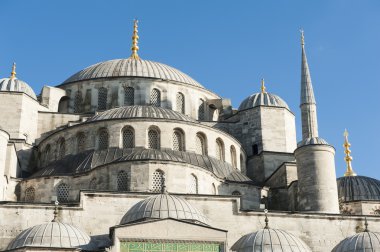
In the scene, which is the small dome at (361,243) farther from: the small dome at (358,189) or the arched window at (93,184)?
the arched window at (93,184)

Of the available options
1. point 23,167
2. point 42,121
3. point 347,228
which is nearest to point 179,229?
point 347,228

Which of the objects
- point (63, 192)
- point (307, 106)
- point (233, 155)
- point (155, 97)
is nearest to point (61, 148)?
point (63, 192)

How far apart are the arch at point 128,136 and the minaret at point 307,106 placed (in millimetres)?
6755

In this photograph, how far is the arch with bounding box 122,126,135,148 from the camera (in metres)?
29.9

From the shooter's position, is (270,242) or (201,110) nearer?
(270,242)

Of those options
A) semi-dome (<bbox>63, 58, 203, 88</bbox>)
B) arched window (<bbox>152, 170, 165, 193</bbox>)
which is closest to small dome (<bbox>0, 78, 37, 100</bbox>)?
semi-dome (<bbox>63, 58, 203, 88</bbox>)

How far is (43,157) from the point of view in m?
32.2

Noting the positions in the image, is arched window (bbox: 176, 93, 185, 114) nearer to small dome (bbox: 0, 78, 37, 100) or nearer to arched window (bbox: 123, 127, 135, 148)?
small dome (bbox: 0, 78, 37, 100)

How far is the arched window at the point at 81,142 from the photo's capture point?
100ft

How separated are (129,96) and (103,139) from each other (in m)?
7.13

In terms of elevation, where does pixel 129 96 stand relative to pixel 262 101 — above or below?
above

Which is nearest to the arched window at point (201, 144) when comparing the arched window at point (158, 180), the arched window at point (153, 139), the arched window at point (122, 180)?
the arched window at point (153, 139)

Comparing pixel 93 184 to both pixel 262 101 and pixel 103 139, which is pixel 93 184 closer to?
pixel 103 139

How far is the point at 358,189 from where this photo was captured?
3219 cm
